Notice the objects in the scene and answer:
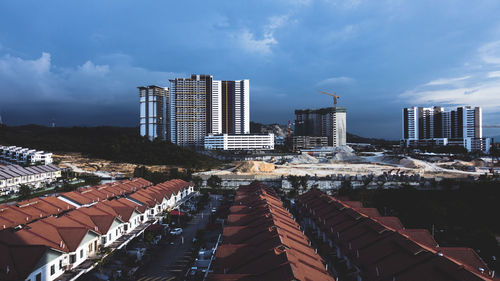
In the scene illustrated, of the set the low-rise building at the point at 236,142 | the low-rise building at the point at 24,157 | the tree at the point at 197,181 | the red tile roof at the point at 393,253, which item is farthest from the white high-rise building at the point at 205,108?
the red tile roof at the point at 393,253

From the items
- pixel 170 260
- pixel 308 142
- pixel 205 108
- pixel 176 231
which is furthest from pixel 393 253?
pixel 308 142

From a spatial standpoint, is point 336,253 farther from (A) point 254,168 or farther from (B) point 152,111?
(B) point 152,111

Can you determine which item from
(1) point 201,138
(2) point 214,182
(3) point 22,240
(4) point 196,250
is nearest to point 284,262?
(4) point 196,250

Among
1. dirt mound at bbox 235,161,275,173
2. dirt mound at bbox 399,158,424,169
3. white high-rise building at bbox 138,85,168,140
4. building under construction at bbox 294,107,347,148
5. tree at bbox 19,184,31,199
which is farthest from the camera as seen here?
building under construction at bbox 294,107,347,148

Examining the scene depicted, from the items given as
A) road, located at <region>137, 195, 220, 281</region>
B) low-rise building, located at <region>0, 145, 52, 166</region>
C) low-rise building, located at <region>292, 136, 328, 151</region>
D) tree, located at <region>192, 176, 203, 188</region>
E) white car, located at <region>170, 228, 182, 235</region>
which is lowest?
road, located at <region>137, 195, 220, 281</region>

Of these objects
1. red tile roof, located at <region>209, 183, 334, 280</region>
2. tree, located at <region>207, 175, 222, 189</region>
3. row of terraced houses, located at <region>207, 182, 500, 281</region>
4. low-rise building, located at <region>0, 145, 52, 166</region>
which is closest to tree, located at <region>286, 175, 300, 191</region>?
tree, located at <region>207, 175, 222, 189</region>

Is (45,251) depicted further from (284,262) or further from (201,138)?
(201,138)

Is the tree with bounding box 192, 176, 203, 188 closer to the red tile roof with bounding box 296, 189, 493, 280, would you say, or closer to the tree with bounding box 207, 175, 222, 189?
the tree with bounding box 207, 175, 222, 189
